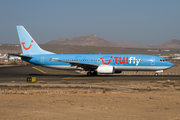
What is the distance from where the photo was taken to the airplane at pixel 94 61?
1799 inches

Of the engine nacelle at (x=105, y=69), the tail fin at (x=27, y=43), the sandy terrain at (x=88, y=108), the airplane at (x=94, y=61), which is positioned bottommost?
the sandy terrain at (x=88, y=108)

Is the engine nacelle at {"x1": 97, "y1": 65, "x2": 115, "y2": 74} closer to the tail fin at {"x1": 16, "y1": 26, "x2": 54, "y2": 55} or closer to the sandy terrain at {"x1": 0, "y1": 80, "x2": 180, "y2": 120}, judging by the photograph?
the tail fin at {"x1": 16, "y1": 26, "x2": 54, "y2": 55}

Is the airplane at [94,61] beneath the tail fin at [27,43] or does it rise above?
beneath

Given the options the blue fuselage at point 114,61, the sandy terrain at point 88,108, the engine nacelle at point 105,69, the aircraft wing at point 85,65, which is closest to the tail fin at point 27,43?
the blue fuselage at point 114,61

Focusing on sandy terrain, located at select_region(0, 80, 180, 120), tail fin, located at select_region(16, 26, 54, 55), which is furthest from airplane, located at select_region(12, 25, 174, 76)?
sandy terrain, located at select_region(0, 80, 180, 120)

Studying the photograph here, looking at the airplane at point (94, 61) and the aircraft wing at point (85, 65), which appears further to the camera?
the airplane at point (94, 61)

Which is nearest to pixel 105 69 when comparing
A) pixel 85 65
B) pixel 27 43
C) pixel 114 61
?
pixel 114 61

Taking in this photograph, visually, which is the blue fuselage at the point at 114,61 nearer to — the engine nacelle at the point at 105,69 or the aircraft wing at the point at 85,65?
the aircraft wing at the point at 85,65

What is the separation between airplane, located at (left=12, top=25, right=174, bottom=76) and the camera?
45688 mm

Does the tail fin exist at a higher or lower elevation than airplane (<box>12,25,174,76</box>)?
higher

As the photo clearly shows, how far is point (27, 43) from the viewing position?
50.7 meters

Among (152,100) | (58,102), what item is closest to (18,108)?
(58,102)

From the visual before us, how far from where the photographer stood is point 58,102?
19.8 metres

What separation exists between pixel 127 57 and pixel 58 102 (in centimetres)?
2842
